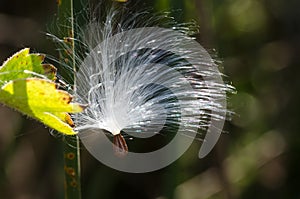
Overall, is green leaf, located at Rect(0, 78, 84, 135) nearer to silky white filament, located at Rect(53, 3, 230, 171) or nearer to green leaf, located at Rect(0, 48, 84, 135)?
green leaf, located at Rect(0, 48, 84, 135)

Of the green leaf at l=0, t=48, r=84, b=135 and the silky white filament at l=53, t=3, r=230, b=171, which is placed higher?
the green leaf at l=0, t=48, r=84, b=135

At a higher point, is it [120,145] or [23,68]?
[23,68]

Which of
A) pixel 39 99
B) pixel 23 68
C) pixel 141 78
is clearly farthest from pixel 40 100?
pixel 141 78

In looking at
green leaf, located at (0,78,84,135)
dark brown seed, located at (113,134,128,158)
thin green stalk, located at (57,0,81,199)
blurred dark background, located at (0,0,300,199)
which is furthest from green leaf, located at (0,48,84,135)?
blurred dark background, located at (0,0,300,199)

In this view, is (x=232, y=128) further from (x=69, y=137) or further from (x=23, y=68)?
(x=23, y=68)

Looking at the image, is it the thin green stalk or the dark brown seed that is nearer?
the dark brown seed

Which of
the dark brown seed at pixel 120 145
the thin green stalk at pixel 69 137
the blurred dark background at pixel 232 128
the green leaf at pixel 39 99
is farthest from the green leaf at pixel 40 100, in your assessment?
the blurred dark background at pixel 232 128
